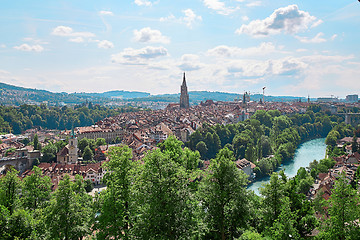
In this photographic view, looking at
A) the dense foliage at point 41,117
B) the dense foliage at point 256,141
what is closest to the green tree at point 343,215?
the dense foliage at point 256,141

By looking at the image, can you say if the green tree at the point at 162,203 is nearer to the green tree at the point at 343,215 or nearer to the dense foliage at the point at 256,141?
the green tree at the point at 343,215

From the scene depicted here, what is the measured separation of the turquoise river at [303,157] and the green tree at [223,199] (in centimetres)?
2695

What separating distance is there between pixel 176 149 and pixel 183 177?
3.87 m

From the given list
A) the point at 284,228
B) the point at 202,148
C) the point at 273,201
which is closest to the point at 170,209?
the point at 284,228

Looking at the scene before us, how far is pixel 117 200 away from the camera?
1205 cm

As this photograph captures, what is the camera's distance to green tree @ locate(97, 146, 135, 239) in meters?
11.9

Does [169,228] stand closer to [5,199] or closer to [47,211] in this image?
[47,211]

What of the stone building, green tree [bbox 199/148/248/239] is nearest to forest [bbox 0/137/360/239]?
green tree [bbox 199/148/248/239]

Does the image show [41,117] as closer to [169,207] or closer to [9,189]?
[9,189]

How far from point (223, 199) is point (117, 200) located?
13.8 ft

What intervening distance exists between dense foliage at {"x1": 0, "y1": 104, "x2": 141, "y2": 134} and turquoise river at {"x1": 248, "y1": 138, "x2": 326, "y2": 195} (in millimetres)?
73397

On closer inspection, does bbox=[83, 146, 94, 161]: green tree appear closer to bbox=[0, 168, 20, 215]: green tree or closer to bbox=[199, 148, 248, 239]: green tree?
bbox=[0, 168, 20, 215]: green tree

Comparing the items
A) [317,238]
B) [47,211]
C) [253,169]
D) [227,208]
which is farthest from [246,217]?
[253,169]

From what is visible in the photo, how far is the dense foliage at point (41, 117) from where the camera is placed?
3669 inches
